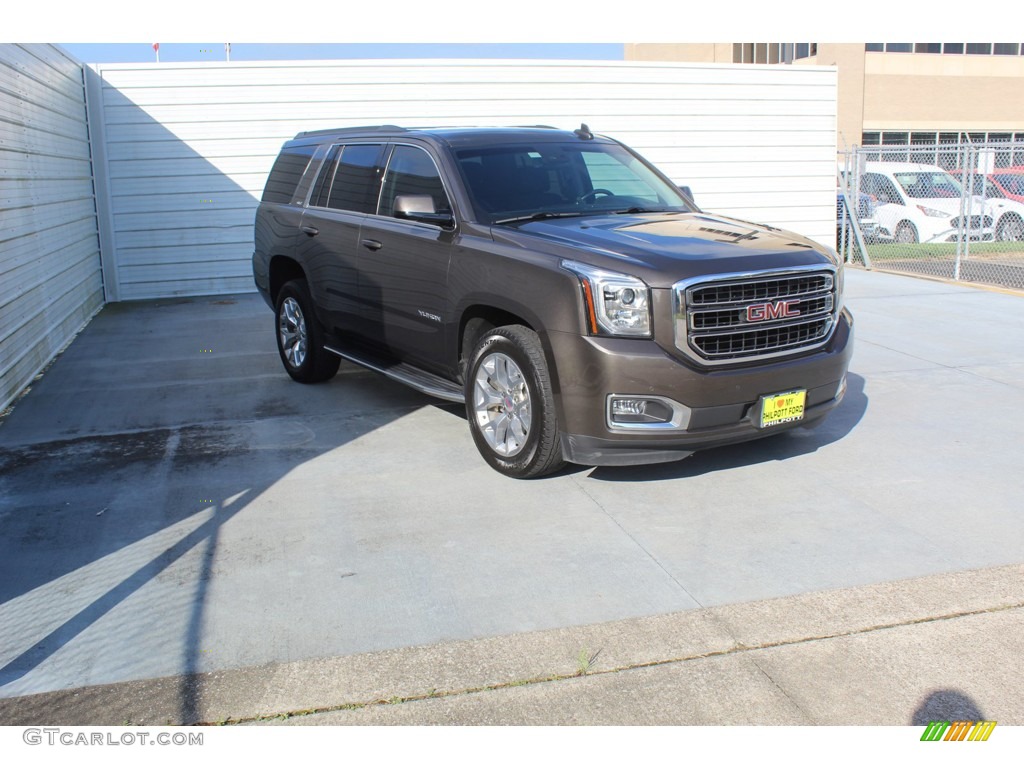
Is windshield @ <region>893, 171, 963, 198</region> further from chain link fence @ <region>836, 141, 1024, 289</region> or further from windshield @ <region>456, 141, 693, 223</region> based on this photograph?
windshield @ <region>456, 141, 693, 223</region>

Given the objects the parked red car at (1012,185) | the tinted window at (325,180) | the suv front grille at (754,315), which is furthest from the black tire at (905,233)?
the suv front grille at (754,315)

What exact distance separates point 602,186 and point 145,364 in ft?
16.2

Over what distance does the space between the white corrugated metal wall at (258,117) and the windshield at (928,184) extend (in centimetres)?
413

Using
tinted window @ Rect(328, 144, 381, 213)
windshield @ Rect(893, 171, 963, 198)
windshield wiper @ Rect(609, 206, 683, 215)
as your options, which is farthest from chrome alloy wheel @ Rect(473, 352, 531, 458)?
windshield @ Rect(893, 171, 963, 198)

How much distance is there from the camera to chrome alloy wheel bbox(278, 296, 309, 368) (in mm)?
7891

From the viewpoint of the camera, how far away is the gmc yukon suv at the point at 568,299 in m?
4.84

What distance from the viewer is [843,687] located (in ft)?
10.9

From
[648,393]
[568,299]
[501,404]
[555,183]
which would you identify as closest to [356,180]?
[555,183]

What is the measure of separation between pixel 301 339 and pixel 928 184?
45.8ft

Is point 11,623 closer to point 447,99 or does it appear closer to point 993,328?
point 993,328

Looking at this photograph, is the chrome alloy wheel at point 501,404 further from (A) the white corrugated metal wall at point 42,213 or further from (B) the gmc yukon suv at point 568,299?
(A) the white corrugated metal wall at point 42,213

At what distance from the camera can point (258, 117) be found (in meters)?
13.9

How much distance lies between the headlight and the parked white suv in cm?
1395

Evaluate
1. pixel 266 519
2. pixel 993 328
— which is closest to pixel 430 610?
pixel 266 519
